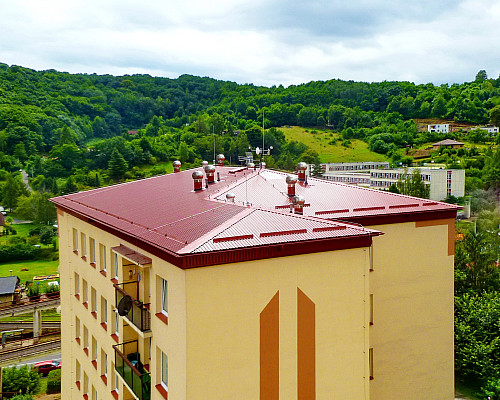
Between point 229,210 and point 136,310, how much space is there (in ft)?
13.0

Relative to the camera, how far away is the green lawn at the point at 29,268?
6294 centimetres

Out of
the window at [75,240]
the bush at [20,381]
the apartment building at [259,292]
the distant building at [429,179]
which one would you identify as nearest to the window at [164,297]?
the apartment building at [259,292]

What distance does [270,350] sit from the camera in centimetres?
1185

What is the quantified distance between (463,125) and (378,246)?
153m

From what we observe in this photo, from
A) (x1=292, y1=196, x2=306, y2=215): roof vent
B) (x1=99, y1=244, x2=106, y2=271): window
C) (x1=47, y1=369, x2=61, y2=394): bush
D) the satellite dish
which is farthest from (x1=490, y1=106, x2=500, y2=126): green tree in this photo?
the satellite dish

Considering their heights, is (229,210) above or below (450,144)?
below

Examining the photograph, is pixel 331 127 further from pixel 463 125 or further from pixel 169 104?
pixel 169 104

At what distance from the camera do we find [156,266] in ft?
41.7

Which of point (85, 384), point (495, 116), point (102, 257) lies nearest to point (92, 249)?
point (102, 257)

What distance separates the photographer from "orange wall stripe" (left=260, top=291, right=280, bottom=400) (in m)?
11.8

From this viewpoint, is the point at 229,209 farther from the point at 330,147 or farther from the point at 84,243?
the point at 330,147

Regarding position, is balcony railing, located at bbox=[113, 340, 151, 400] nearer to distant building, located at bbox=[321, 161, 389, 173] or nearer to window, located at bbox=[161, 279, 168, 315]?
window, located at bbox=[161, 279, 168, 315]

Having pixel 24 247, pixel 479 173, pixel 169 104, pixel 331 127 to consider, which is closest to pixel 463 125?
pixel 331 127

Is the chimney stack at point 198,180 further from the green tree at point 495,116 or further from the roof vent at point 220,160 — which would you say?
the green tree at point 495,116
